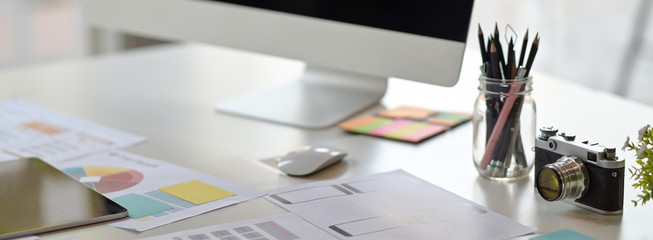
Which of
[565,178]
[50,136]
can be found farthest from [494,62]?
[50,136]

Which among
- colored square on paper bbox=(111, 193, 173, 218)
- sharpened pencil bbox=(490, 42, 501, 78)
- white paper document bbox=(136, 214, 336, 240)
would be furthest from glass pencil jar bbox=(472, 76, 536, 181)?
colored square on paper bbox=(111, 193, 173, 218)

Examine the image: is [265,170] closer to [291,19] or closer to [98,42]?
[291,19]

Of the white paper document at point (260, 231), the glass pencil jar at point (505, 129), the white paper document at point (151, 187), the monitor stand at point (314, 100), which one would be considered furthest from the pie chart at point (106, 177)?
the glass pencil jar at point (505, 129)

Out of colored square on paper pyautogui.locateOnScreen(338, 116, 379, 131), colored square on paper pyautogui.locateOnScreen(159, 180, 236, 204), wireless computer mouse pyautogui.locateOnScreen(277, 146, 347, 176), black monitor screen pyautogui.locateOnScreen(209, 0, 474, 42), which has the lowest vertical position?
colored square on paper pyautogui.locateOnScreen(159, 180, 236, 204)

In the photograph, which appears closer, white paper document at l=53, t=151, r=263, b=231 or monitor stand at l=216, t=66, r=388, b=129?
white paper document at l=53, t=151, r=263, b=231

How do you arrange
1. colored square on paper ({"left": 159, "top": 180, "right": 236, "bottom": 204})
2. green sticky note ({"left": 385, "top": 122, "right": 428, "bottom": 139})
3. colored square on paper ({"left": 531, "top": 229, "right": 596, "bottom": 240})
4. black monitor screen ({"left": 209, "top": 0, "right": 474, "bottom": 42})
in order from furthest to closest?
green sticky note ({"left": 385, "top": 122, "right": 428, "bottom": 139})
black monitor screen ({"left": 209, "top": 0, "right": 474, "bottom": 42})
colored square on paper ({"left": 159, "top": 180, "right": 236, "bottom": 204})
colored square on paper ({"left": 531, "top": 229, "right": 596, "bottom": 240})

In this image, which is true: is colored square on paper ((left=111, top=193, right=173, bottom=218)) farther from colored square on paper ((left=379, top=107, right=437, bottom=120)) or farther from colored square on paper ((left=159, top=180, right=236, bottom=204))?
colored square on paper ((left=379, top=107, right=437, bottom=120))

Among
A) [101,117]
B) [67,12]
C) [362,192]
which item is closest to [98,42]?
[67,12]

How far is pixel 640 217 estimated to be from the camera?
0.72 m

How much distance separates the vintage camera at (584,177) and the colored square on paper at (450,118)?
0.31m

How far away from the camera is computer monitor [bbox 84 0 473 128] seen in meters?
0.91

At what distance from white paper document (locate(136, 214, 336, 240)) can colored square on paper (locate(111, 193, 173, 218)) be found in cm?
7

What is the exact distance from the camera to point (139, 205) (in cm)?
76

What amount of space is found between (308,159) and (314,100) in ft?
0.96
